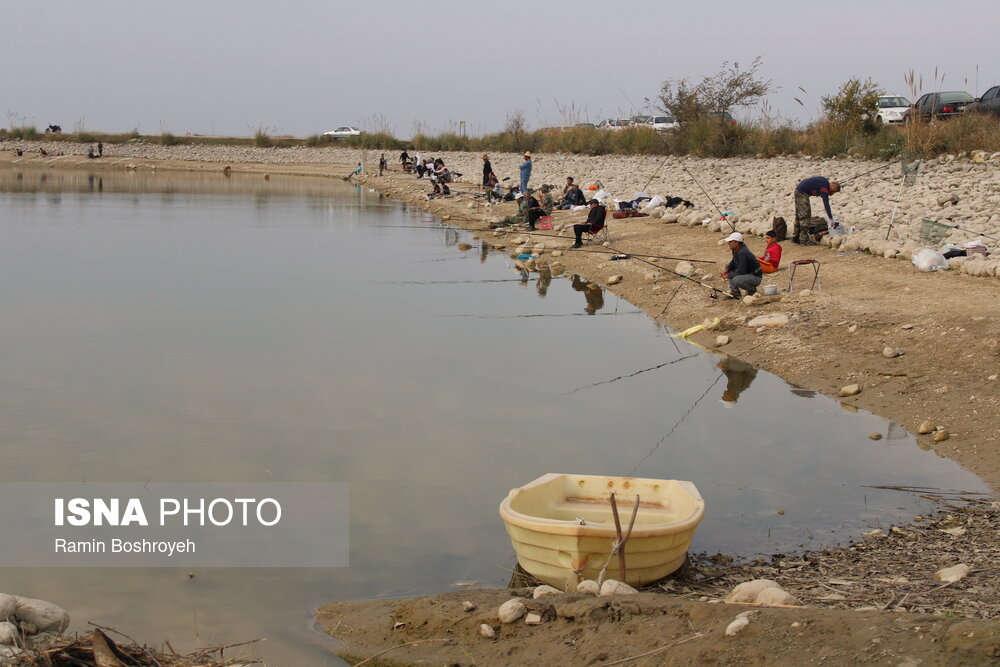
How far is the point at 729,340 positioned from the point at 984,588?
25.7 ft

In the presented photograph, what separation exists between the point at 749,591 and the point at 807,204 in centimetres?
1263

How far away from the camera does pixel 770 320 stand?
43.8 feet

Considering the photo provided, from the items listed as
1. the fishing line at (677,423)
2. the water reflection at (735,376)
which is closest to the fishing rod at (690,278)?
the water reflection at (735,376)

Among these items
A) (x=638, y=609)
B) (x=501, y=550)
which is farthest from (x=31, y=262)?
(x=638, y=609)

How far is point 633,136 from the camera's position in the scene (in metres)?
40.8

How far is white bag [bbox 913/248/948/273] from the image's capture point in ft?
47.1

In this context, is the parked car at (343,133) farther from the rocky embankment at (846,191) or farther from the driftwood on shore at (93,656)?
the driftwood on shore at (93,656)

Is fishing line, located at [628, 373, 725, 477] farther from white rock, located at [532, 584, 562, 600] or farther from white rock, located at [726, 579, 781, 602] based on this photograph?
white rock, located at [726, 579, 781, 602]

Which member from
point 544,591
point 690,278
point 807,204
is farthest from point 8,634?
point 807,204

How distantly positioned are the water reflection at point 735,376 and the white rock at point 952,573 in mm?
5106

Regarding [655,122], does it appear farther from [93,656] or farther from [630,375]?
[93,656]

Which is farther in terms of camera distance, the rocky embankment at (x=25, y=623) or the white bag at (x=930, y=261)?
the white bag at (x=930, y=261)

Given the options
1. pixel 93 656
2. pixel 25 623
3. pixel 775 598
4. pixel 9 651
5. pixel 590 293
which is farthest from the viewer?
pixel 590 293

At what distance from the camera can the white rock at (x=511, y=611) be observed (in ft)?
18.1
